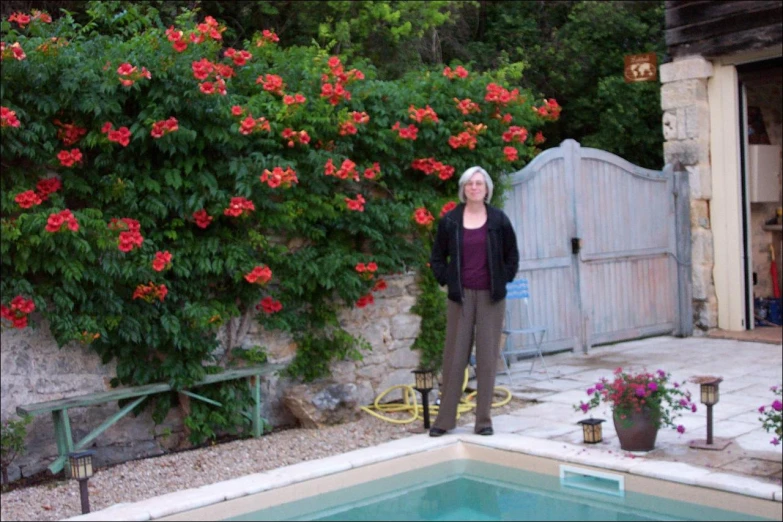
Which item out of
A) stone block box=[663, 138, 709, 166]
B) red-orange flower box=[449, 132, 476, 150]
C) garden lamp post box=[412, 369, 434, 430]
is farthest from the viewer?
stone block box=[663, 138, 709, 166]

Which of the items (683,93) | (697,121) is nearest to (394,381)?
(697,121)

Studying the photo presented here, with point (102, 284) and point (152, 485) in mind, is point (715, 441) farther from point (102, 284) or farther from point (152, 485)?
point (102, 284)

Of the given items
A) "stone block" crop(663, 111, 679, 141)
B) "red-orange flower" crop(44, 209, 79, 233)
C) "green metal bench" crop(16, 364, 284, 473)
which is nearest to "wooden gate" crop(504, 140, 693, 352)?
"stone block" crop(663, 111, 679, 141)

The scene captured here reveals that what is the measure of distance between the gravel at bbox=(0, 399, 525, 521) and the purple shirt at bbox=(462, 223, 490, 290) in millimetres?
1010

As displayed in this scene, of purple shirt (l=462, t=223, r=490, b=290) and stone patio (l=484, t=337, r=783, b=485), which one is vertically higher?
purple shirt (l=462, t=223, r=490, b=290)

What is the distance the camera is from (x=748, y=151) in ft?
33.8

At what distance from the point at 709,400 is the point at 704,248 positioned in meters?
4.84

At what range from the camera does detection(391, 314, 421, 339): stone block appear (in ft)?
22.7

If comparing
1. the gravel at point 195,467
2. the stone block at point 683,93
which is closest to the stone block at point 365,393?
the gravel at point 195,467

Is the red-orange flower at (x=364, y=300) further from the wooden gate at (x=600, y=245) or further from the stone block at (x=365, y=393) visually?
the wooden gate at (x=600, y=245)

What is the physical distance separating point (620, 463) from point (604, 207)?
4620mm

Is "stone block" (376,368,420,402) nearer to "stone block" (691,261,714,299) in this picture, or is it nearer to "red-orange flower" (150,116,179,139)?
"red-orange flower" (150,116,179,139)

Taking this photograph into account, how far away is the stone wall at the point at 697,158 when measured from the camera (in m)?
9.84

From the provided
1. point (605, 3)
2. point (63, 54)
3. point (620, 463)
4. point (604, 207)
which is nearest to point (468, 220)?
point (620, 463)
